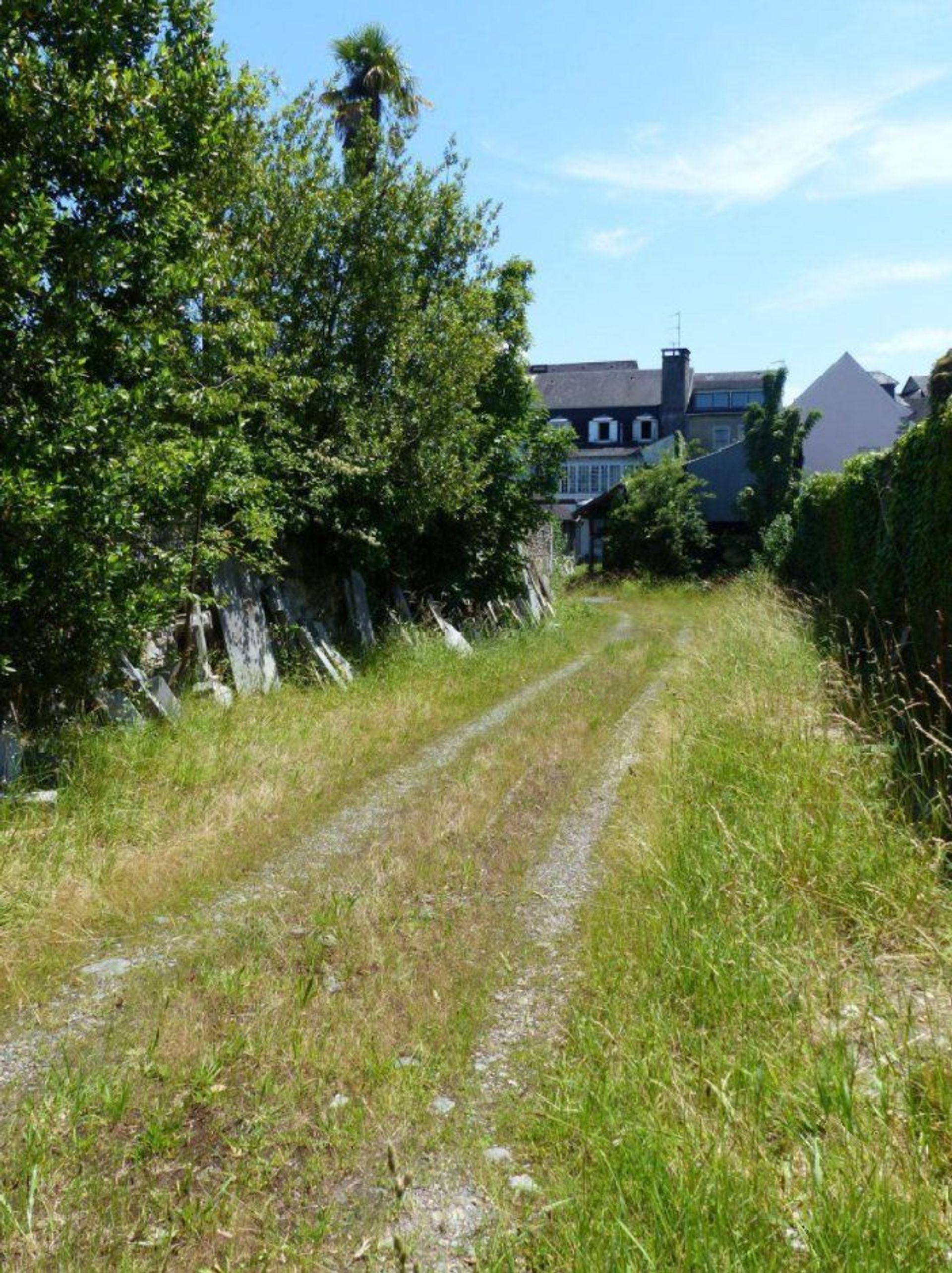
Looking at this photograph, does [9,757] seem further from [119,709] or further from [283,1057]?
[283,1057]

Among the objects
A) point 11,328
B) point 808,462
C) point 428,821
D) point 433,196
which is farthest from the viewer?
point 808,462

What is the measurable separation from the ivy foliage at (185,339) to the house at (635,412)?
1790 inches

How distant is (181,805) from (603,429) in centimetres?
6130

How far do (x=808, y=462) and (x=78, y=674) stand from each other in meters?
45.4

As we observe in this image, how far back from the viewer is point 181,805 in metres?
6.71

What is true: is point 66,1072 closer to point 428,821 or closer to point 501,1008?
point 501,1008

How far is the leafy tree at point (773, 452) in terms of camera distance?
116 feet

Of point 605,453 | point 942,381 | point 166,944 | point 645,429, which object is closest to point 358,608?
point 942,381

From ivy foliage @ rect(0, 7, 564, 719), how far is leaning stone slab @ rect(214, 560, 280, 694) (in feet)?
1.30

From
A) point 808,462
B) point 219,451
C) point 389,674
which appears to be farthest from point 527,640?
point 808,462

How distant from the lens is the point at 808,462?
46.3 m

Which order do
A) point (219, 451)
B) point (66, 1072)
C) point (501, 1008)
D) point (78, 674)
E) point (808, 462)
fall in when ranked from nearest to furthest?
point (66, 1072) → point (501, 1008) → point (78, 674) → point (219, 451) → point (808, 462)

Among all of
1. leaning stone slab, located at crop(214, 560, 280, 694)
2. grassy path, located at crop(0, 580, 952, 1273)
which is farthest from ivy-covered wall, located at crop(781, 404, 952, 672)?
leaning stone slab, located at crop(214, 560, 280, 694)

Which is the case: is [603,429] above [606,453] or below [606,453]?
above
